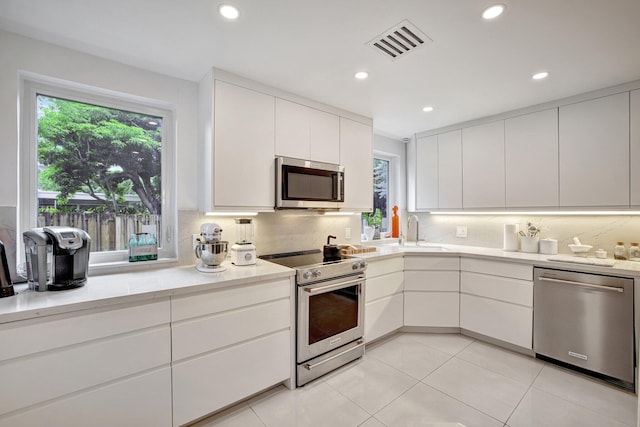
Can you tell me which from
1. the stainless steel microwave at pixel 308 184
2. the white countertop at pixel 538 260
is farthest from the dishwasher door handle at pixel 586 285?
the stainless steel microwave at pixel 308 184

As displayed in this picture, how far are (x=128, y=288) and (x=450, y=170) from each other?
332cm

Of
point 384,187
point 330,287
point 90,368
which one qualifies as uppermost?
point 384,187

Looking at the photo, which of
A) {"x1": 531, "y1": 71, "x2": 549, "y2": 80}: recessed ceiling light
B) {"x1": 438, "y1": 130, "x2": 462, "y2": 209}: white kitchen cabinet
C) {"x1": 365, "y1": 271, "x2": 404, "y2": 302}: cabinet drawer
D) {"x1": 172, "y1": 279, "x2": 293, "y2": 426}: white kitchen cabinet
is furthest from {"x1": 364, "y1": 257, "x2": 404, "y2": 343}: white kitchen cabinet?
{"x1": 531, "y1": 71, "x2": 549, "y2": 80}: recessed ceiling light

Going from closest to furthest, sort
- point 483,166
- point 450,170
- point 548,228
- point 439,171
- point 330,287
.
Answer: point 330,287 → point 548,228 → point 483,166 → point 450,170 → point 439,171

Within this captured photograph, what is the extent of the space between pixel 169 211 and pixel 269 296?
110 cm

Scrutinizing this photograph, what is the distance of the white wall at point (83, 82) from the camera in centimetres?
160

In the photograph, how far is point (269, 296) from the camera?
1.87 m

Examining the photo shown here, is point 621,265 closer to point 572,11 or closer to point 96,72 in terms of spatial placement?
point 572,11

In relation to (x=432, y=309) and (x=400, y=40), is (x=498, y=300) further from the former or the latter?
(x=400, y=40)

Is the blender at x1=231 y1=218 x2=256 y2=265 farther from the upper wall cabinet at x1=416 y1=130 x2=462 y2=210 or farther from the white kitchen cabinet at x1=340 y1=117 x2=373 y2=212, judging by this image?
the upper wall cabinet at x1=416 y1=130 x2=462 y2=210

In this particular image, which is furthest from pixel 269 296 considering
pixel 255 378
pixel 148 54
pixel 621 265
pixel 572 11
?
pixel 621 265

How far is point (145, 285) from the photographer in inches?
62.2

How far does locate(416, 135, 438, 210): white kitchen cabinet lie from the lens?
3482 millimetres

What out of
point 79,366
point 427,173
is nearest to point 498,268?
point 427,173
